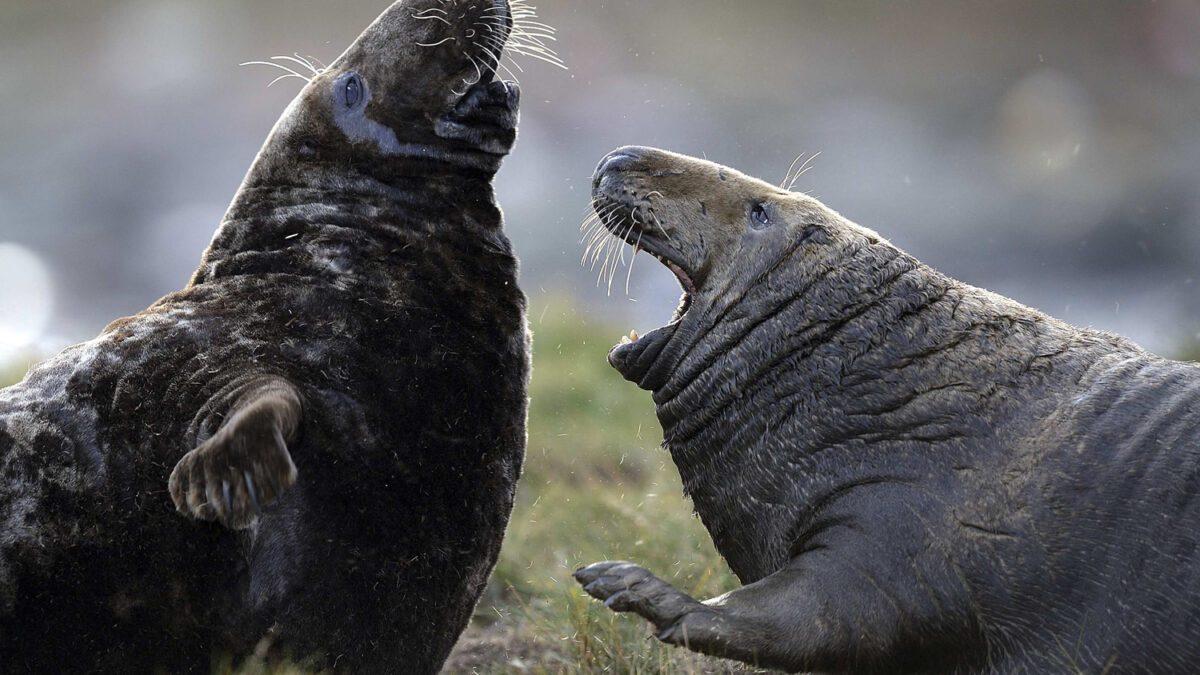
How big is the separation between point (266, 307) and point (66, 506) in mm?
859

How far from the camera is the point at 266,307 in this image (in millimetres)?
4133

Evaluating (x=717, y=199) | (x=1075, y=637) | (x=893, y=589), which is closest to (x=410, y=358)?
(x=717, y=199)

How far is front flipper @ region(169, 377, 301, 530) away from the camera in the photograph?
3.34 metres

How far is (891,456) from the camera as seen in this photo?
4.05 metres

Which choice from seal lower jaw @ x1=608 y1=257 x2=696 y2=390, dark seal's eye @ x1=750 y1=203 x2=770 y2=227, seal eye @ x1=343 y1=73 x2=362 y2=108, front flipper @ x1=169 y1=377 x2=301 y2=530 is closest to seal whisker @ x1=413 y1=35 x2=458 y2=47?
seal eye @ x1=343 y1=73 x2=362 y2=108

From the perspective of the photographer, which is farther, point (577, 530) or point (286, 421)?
point (577, 530)

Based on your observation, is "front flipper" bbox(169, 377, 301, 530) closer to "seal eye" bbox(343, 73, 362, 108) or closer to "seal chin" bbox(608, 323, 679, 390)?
"seal chin" bbox(608, 323, 679, 390)

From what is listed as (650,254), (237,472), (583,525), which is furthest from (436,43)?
(583,525)

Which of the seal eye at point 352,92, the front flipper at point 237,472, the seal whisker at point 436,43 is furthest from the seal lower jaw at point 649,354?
the front flipper at point 237,472

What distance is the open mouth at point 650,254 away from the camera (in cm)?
464

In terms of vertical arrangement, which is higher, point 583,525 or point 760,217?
point 760,217

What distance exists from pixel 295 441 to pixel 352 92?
63.6 inches

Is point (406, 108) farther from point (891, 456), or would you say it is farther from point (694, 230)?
point (891, 456)

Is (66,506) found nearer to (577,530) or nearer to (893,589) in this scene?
(893,589)
